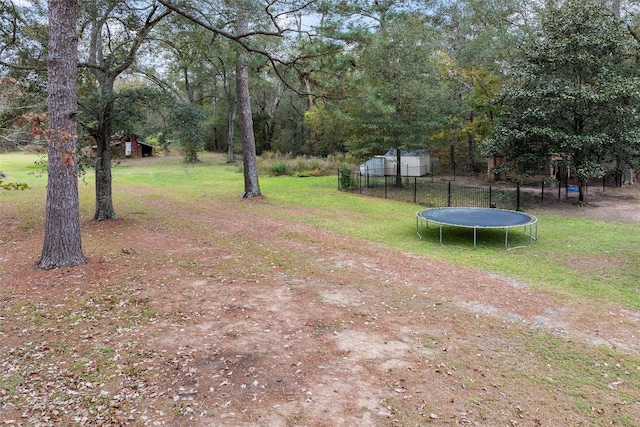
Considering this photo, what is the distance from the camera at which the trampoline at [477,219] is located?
1034 centimetres

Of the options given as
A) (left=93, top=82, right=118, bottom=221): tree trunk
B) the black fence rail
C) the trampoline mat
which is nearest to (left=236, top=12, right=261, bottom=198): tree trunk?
the black fence rail

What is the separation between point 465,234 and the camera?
1162 cm

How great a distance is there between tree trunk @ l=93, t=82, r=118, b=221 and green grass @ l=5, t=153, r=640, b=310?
1.44m

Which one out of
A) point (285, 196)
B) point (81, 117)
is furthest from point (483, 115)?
point (81, 117)

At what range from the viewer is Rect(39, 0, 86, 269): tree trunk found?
716cm

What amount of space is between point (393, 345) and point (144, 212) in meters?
11.3

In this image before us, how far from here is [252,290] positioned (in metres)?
6.83

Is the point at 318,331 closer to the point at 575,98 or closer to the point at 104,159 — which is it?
the point at 104,159

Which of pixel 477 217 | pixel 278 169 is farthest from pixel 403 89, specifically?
pixel 278 169

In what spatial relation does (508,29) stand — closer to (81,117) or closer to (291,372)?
(81,117)

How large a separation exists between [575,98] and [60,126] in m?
15.3

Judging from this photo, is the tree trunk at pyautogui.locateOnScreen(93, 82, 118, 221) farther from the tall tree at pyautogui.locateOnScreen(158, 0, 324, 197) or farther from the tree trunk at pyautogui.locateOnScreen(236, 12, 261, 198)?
the tree trunk at pyautogui.locateOnScreen(236, 12, 261, 198)

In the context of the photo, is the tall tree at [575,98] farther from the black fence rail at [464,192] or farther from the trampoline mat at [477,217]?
the trampoline mat at [477,217]

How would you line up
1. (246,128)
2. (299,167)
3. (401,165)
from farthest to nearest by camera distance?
(299,167) < (401,165) < (246,128)
